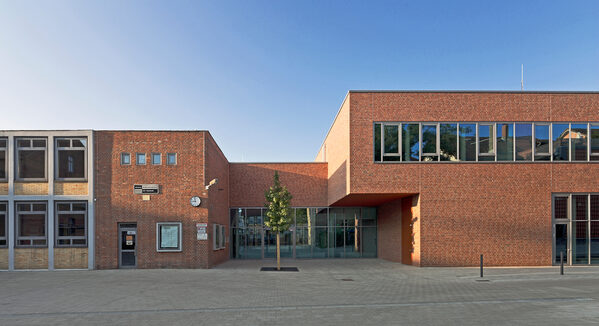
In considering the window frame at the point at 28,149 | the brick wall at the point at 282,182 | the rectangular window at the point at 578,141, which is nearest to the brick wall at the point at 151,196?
the window frame at the point at 28,149

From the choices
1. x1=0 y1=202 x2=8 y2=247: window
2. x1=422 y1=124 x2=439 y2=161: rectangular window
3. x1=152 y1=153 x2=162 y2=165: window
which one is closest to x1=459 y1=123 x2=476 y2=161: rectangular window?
x1=422 y1=124 x2=439 y2=161: rectangular window

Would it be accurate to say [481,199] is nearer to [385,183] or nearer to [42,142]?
[385,183]

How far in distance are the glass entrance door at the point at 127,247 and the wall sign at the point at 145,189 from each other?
171 centimetres

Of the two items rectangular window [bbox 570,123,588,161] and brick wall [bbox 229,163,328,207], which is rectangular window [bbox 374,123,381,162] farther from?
rectangular window [bbox 570,123,588,161]

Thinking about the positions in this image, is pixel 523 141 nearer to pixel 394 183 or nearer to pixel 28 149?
pixel 394 183

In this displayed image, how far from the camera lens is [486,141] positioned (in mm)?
Answer: 20578

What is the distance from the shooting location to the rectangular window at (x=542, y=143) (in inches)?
813

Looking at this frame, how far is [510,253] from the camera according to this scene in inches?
798

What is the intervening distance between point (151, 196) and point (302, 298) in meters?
11.2

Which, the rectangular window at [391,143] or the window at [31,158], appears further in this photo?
the window at [31,158]

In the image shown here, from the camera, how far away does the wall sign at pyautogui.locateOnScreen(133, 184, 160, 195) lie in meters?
20.4

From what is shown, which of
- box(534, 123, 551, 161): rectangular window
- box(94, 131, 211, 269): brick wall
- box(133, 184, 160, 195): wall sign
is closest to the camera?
box(94, 131, 211, 269): brick wall

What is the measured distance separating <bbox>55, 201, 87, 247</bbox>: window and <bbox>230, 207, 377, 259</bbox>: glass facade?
9.31 m

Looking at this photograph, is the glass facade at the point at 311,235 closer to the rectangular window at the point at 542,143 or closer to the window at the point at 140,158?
the window at the point at 140,158
